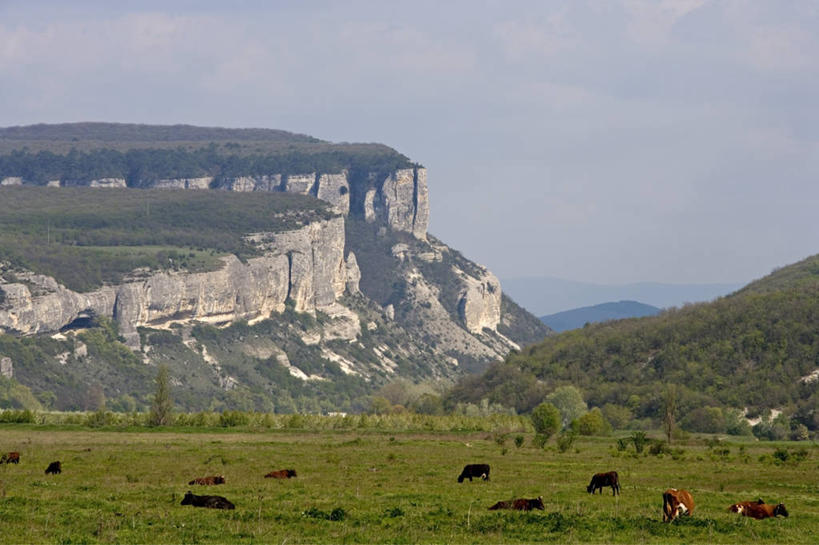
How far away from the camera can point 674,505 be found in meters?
30.5

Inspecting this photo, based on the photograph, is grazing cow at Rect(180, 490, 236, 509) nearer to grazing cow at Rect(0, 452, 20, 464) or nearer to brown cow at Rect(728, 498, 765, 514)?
brown cow at Rect(728, 498, 765, 514)

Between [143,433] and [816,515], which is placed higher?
[816,515]

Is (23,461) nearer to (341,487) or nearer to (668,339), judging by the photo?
(341,487)

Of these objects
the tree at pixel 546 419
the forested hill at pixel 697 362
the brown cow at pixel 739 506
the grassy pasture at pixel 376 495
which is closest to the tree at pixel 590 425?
the tree at pixel 546 419

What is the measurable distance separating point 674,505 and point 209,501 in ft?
40.1

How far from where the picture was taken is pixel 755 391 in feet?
390

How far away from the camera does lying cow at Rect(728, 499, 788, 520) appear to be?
3188 centimetres

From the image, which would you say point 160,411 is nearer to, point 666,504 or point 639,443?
point 639,443

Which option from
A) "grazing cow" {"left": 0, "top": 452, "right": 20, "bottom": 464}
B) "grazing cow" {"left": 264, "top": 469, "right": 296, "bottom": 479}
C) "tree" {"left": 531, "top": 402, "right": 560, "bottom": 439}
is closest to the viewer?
"grazing cow" {"left": 264, "top": 469, "right": 296, "bottom": 479}

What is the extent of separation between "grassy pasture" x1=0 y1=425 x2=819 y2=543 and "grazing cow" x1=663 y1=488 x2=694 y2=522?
1.28ft

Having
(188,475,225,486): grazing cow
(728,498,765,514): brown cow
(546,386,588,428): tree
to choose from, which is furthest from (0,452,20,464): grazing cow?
(546,386,588,428): tree

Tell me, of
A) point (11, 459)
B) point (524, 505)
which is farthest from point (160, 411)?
Result: point (524, 505)

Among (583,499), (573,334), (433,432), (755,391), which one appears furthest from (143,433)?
(573,334)

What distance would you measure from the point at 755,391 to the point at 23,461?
3453 inches
